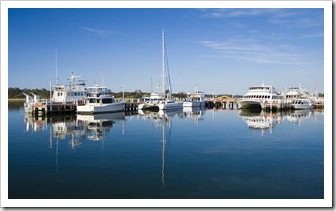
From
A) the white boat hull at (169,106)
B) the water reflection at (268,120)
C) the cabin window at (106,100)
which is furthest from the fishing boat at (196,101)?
the water reflection at (268,120)

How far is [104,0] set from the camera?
10641mm

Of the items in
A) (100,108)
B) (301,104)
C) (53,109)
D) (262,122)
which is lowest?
(262,122)

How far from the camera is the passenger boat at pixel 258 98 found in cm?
6631

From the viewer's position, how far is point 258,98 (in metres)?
67.9

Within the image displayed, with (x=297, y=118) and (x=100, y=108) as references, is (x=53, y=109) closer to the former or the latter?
(x=100, y=108)

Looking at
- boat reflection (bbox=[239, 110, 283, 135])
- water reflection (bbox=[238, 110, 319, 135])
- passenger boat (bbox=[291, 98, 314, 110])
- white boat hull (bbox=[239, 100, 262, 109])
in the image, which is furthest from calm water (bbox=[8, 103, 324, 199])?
passenger boat (bbox=[291, 98, 314, 110])

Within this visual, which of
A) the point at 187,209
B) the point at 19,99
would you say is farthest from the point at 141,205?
the point at 19,99

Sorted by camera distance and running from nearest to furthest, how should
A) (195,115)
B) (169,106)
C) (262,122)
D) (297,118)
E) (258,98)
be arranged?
(262,122) → (297,118) → (195,115) → (169,106) → (258,98)

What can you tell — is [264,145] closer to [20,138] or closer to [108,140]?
[108,140]

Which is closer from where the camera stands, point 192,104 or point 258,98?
point 258,98

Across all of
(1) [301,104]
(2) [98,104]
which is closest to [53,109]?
(2) [98,104]

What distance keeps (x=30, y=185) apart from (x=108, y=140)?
11218 mm

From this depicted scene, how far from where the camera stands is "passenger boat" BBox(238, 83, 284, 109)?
6631 centimetres

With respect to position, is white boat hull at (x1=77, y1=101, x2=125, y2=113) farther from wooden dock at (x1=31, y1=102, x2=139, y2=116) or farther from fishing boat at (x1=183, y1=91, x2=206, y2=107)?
fishing boat at (x1=183, y1=91, x2=206, y2=107)
